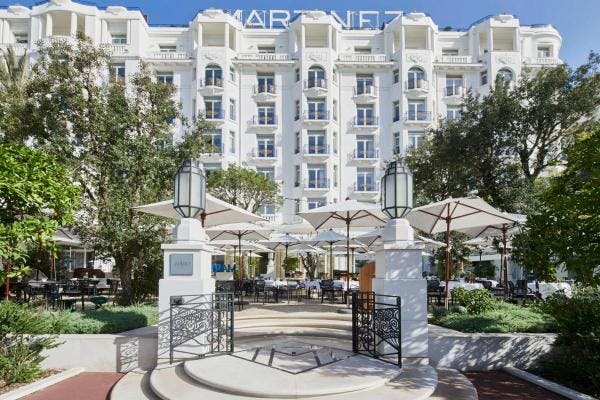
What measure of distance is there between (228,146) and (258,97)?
484 cm

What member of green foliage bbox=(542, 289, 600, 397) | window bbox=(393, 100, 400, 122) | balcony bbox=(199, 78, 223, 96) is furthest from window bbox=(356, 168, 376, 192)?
green foliage bbox=(542, 289, 600, 397)

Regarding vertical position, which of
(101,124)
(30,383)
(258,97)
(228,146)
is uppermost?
(258,97)

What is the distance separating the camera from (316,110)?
121 ft

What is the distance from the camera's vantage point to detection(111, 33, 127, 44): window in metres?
36.7

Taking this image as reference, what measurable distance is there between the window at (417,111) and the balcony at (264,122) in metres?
10.9

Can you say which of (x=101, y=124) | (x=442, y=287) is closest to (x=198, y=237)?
(x=101, y=124)

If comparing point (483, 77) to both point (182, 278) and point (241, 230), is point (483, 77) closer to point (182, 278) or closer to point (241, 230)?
point (241, 230)

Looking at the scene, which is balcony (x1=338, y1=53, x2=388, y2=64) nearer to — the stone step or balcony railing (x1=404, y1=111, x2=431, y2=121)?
balcony railing (x1=404, y1=111, x2=431, y2=121)

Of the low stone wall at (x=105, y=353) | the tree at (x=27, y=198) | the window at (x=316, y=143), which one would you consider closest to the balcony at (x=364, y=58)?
the window at (x=316, y=143)

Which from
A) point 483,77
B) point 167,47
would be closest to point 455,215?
point 483,77

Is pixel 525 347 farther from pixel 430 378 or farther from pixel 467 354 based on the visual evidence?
pixel 430 378

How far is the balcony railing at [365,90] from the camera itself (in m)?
37.6

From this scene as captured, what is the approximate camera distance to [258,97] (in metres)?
37.4

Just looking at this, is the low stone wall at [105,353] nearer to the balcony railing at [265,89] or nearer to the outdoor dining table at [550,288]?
the outdoor dining table at [550,288]
